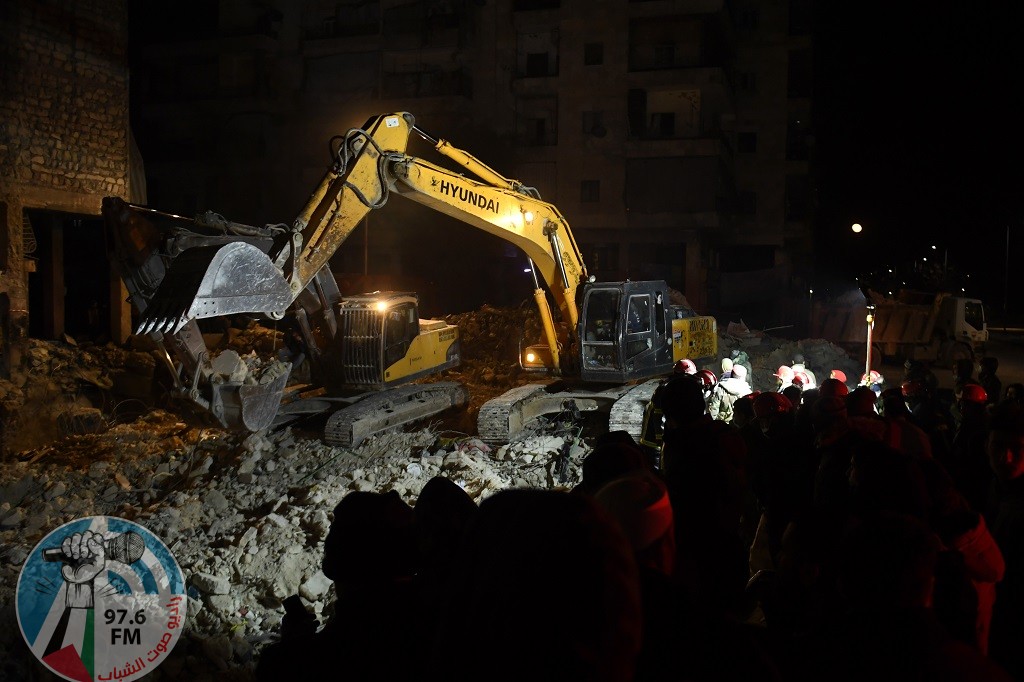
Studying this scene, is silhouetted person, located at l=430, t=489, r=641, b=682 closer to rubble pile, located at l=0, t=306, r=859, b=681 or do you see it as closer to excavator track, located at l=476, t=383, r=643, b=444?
rubble pile, located at l=0, t=306, r=859, b=681

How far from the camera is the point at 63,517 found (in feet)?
25.4

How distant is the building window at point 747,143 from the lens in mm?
36031

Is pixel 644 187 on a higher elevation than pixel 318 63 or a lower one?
lower

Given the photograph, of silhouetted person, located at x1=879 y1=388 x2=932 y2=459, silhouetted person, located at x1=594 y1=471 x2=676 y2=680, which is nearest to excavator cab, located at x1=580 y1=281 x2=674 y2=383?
silhouetted person, located at x1=879 y1=388 x2=932 y2=459

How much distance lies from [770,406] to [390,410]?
273 inches

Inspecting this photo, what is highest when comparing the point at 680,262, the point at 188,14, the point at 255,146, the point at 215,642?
the point at 188,14

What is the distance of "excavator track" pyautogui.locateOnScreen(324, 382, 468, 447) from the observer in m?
10.4

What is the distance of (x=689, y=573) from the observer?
3.32 m

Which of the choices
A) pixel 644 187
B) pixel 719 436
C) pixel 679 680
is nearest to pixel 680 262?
pixel 644 187

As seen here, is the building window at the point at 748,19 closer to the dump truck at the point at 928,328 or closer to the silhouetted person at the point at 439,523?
the dump truck at the point at 928,328

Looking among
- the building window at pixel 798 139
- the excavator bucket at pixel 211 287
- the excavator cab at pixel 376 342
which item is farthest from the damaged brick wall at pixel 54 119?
the building window at pixel 798 139

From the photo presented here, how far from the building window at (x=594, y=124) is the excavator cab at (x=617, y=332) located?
22.1 metres

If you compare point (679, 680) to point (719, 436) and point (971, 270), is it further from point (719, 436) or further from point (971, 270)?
point (971, 270)

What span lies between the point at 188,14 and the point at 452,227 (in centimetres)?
1778
